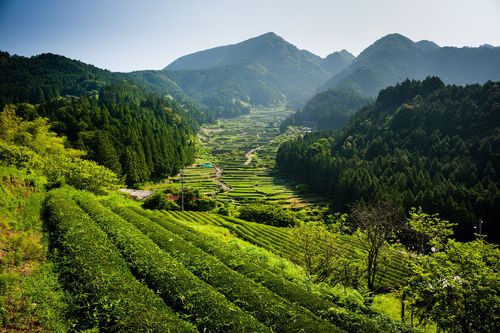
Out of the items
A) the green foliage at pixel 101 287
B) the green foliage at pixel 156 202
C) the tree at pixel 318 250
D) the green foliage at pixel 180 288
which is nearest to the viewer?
the green foliage at pixel 101 287

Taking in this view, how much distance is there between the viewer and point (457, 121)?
392ft

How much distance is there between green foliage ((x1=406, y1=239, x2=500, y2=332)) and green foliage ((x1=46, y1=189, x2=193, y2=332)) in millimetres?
15487

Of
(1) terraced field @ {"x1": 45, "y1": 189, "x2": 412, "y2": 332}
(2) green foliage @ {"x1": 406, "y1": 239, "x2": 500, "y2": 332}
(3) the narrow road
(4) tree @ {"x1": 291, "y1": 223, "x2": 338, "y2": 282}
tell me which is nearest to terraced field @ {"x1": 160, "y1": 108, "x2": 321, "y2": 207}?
(3) the narrow road

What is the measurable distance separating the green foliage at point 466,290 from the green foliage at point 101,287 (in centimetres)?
1549

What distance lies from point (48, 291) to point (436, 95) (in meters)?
160

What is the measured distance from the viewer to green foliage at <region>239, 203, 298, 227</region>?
72125 mm

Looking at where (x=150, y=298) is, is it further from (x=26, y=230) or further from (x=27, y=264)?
(x=26, y=230)

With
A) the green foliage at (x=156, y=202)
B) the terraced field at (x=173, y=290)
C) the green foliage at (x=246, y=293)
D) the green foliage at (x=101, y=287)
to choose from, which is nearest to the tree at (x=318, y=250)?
the terraced field at (x=173, y=290)

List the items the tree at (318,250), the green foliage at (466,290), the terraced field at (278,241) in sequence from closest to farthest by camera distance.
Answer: the green foliage at (466,290)
the tree at (318,250)
the terraced field at (278,241)

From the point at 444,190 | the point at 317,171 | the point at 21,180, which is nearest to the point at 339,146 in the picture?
the point at 317,171

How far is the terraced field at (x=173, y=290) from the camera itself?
15.1 m

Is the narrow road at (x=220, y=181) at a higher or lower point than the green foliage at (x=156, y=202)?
lower

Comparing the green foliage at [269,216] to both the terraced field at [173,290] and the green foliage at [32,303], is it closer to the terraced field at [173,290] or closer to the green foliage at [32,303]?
the terraced field at [173,290]

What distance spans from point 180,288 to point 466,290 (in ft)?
53.7
